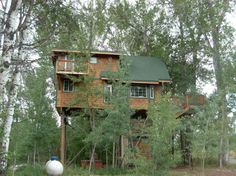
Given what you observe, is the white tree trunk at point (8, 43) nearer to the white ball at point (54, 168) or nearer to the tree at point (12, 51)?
the tree at point (12, 51)

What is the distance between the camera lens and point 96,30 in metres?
26.9

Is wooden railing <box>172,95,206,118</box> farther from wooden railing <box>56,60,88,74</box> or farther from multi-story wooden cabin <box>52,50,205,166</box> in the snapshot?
wooden railing <box>56,60,88,74</box>

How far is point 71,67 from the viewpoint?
21.2m

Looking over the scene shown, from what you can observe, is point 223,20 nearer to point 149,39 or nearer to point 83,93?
point 149,39

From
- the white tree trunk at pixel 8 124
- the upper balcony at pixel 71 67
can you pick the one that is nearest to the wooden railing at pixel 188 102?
the upper balcony at pixel 71 67

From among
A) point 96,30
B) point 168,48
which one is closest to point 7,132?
point 96,30

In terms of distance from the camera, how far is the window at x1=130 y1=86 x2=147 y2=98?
23.2 metres

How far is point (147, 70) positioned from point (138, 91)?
2.00 m

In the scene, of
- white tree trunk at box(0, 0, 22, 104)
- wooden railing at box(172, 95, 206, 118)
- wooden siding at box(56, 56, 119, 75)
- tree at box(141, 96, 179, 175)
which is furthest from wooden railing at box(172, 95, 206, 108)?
white tree trunk at box(0, 0, 22, 104)

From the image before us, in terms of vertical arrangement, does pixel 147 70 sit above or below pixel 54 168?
above

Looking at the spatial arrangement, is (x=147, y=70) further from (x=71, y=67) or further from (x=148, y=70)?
(x=71, y=67)

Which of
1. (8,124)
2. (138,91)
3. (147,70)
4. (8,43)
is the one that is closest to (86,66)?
(138,91)

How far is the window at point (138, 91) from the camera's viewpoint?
23.2m

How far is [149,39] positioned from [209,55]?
190 inches
